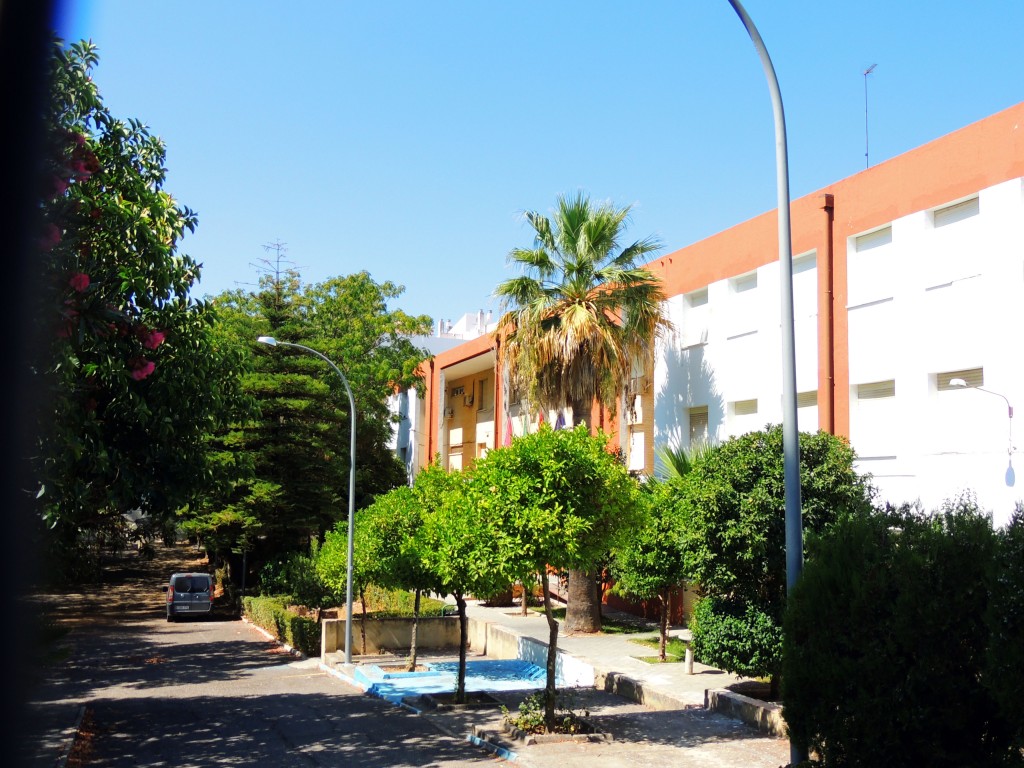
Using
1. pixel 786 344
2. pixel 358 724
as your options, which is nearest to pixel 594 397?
pixel 358 724

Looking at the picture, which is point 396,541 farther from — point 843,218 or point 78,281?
point 78,281

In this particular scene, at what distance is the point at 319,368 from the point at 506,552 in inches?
1120

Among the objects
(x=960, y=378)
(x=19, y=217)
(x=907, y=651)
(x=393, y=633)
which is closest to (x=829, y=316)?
(x=960, y=378)

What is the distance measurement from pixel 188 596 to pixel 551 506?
29.5 m

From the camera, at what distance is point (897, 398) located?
724 inches

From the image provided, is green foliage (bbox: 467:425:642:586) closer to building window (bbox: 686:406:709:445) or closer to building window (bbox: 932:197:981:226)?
building window (bbox: 932:197:981:226)

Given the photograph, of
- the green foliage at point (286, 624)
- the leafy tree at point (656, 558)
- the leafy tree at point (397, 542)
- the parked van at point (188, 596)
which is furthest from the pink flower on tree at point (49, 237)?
the parked van at point (188, 596)

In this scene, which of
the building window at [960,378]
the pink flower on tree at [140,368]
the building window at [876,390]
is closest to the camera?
the pink flower on tree at [140,368]

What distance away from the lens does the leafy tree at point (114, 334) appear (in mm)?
8984

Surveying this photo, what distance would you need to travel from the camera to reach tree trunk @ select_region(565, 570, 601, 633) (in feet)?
84.8

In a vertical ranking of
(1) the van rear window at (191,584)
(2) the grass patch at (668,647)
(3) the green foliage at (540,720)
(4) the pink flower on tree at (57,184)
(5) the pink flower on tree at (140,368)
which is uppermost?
(4) the pink flower on tree at (57,184)

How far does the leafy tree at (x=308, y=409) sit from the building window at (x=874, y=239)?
75.4ft

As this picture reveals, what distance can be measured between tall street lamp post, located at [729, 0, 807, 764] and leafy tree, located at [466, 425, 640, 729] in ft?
13.8

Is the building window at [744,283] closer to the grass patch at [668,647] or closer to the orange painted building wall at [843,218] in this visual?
the orange painted building wall at [843,218]
